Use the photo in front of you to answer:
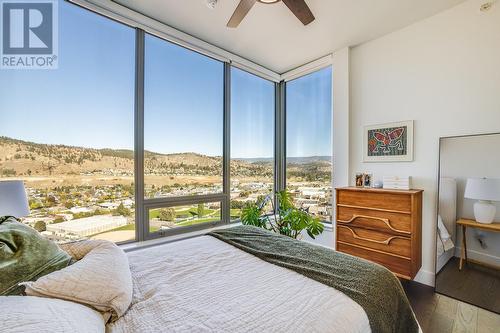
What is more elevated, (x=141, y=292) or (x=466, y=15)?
(x=466, y=15)

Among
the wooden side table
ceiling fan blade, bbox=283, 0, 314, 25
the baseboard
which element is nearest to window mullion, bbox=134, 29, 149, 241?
ceiling fan blade, bbox=283, 0, 314, 25

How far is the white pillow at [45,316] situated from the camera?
2.03 feet

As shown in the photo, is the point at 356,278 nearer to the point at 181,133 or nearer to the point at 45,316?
the point at 45,316

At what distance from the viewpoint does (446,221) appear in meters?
2.24

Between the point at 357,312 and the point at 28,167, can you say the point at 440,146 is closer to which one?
the point at 357,312

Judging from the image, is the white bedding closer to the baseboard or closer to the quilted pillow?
the quilted pillow

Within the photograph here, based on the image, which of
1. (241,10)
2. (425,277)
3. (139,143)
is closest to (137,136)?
(139,143)

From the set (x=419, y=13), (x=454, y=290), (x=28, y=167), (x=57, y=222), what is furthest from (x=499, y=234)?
(x=28, y=167)

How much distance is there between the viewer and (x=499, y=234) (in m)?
1.95

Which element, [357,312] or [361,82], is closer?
[357,312]

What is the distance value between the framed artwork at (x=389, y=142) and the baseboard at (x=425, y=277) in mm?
1217

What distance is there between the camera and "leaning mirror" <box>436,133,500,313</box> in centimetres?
197

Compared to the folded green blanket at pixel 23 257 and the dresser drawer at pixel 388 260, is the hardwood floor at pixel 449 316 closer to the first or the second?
the dresser drawer at pixel 388 260

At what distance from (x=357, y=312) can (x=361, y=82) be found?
110 inches
